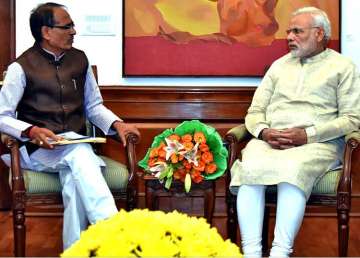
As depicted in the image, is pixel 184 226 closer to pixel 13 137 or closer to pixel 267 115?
pixel 13 137

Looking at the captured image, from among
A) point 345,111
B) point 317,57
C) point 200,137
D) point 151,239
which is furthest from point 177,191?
point 151,239

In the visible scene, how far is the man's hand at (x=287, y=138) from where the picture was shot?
344 centimetres

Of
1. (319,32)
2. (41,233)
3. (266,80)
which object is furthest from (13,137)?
(319,32)

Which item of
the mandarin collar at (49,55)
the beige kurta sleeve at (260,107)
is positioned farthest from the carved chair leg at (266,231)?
the mandarin collar at (49,55)

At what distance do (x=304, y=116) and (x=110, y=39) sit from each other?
5.33 ft

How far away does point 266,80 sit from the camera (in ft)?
12.4

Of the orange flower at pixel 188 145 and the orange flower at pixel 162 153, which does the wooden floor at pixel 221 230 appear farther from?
the orange flower at pixel 188 145

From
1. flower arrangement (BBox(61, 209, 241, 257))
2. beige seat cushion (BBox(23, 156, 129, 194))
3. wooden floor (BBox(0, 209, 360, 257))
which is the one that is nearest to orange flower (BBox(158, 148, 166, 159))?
beige seat cushion (BBox(23, 156, 129, 194))

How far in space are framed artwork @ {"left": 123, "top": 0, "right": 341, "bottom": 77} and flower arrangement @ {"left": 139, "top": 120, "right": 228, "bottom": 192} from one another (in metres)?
1.27

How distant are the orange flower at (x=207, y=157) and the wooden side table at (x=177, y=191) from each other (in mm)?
122

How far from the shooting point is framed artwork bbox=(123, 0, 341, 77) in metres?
4.54

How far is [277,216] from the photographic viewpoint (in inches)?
128

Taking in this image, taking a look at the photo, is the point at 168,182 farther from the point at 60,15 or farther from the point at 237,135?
the point at 60,15

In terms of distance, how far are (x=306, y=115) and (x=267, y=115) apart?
0.77ft
